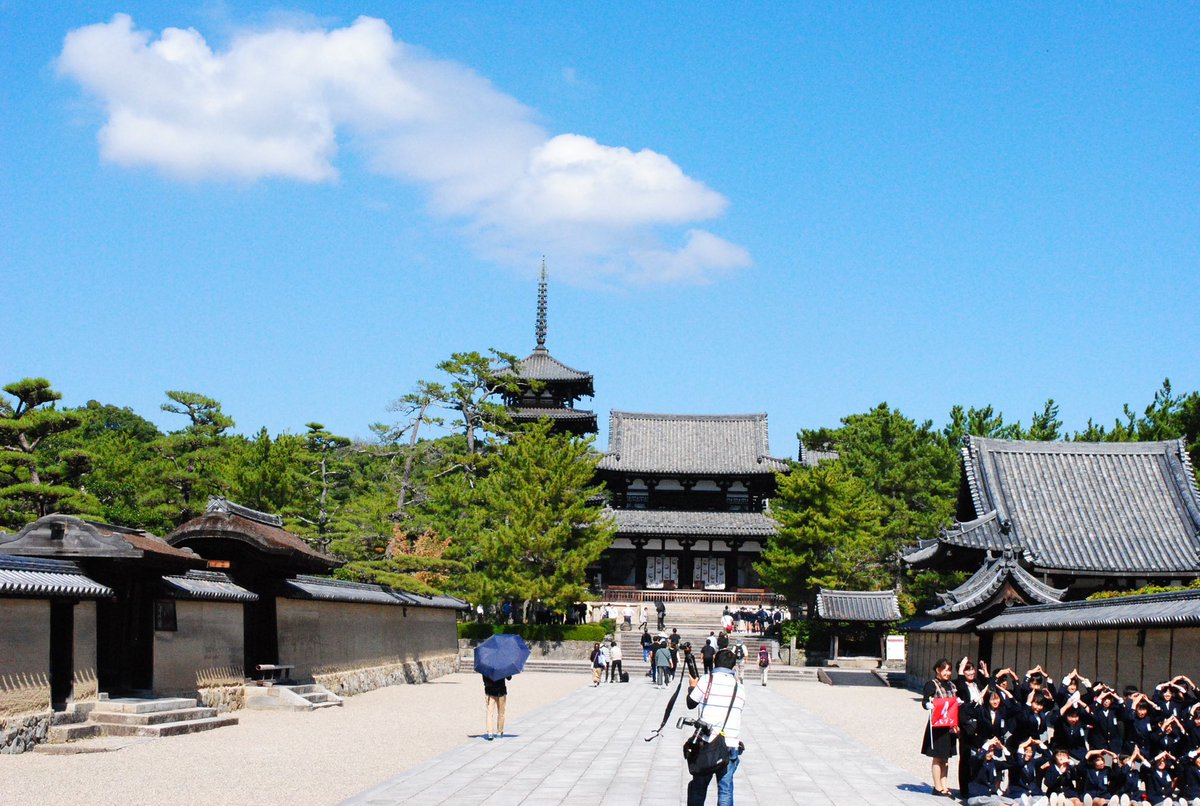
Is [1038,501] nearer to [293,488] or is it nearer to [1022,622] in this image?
[1022,622]

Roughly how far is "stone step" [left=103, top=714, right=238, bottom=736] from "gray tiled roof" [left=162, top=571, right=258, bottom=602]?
96.2 inches

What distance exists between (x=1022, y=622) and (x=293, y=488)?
30.3m

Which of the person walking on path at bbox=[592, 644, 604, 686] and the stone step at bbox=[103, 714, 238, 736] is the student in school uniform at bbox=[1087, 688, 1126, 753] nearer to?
the stone step at bbox=[103, 714, 238, 736]

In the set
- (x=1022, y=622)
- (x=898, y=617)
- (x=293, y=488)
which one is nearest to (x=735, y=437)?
(x=898, y=617)

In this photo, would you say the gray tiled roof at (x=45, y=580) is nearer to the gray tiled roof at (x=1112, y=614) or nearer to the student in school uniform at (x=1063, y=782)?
the student in school uniform at (x=1063, y=782)

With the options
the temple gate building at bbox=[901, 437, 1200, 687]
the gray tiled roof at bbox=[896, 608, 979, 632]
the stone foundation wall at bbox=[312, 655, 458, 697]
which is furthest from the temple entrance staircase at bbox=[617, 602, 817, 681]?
the stone foundation wall at bbox=[312, 655, 458, 697]

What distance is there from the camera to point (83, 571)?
1927 centimetres

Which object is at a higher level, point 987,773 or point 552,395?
point 552,395

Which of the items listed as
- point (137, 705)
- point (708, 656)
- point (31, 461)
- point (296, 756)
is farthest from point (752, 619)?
point (296, 756)

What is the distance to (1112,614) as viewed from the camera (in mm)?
19859

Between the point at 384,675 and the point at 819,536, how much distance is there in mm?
21697

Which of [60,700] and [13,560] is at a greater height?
[13,560]

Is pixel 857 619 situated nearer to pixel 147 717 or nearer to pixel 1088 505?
pixel 1088 505

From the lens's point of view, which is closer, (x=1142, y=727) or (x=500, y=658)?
(x=1142, y=727)
